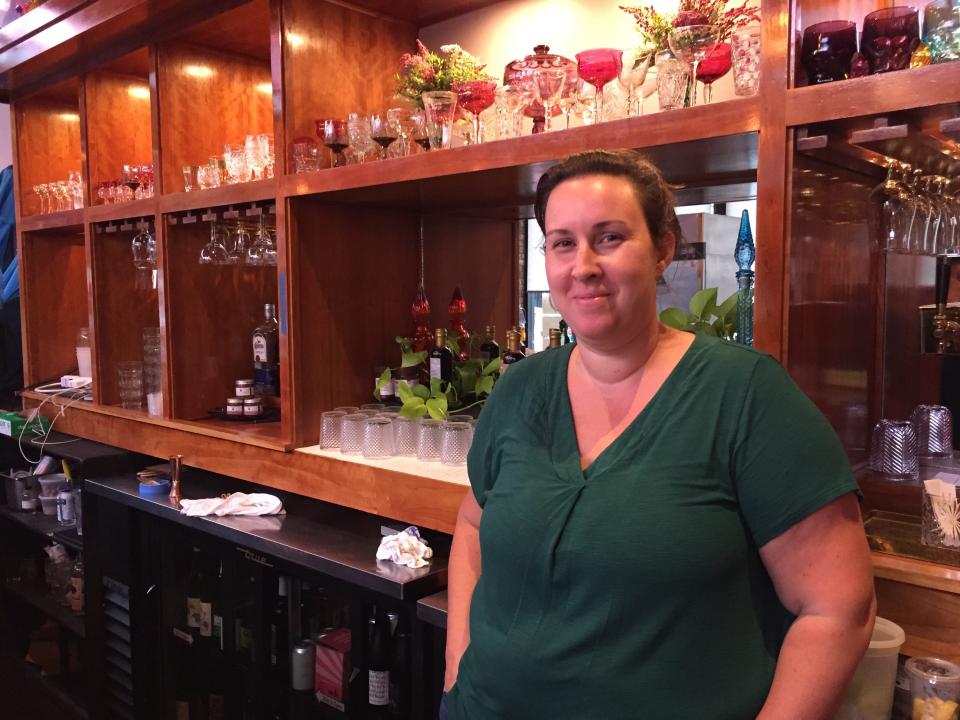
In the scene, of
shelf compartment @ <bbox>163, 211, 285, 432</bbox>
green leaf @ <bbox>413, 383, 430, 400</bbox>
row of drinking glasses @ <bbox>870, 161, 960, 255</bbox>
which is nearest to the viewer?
row of drinking glasses @ <bbox>870, 161, 960, 255</bbox>

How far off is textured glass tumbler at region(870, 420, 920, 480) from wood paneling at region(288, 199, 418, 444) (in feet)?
4.84

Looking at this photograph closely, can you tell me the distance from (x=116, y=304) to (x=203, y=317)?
581mm

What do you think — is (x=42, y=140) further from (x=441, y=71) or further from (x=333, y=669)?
(x=333, y=669)

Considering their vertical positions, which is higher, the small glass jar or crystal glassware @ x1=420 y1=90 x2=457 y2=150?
crystal glassware @ x1=420 y1=90 x2=457 y2=150

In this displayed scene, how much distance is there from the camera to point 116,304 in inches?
126

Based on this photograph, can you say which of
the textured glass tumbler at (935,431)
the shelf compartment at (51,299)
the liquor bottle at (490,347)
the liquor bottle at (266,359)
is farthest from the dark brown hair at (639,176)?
the shelf compartment at (51,299)

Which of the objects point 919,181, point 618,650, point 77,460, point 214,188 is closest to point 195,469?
point 77,460

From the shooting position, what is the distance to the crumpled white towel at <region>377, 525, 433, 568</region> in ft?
6.22

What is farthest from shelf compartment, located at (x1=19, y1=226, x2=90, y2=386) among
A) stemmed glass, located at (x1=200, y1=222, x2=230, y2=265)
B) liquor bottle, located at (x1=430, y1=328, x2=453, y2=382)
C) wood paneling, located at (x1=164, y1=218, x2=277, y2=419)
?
liquor bottle, located at (x1=430, y1=328, x2=453, y2=382)

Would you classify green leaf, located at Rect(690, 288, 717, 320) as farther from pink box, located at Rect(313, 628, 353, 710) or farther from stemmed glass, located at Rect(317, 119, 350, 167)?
pink box, located at Rect(313, 628, 353, 710)

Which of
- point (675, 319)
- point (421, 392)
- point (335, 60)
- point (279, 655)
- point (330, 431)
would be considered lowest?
point (279, 655)

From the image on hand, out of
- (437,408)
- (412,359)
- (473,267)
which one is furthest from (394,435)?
(473,267)

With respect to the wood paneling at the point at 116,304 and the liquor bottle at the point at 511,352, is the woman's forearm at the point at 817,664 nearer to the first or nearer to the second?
the liquor bottle at the point at 511,352

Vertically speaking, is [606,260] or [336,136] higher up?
[336,136]
